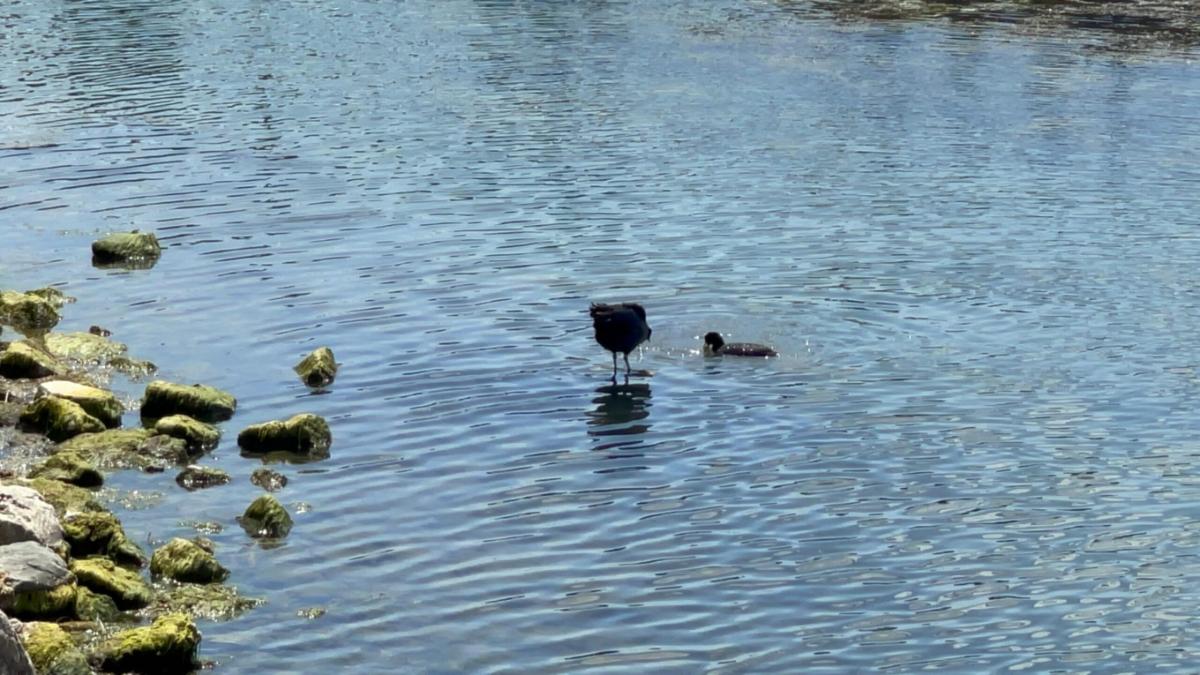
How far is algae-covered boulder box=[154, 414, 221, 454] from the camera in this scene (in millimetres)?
19188

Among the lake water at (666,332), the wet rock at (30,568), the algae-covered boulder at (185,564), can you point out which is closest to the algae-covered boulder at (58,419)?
the lake water at (666,332)

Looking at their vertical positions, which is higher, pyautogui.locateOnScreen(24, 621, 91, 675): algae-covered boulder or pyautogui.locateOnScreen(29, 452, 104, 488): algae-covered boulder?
pyautogui.locateOnScreen(24, 621, 91, 675): algae-covered boulder

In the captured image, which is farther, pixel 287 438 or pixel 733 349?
pixel 733 349

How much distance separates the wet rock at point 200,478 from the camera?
18.0 m

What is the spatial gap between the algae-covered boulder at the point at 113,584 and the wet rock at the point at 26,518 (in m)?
0.36

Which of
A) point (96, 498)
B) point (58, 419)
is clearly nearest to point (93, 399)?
point (58, 419)

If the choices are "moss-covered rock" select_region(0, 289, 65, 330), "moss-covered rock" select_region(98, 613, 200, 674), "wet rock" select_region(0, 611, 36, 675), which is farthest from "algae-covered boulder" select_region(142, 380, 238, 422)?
"wet rock" select_region(0, 611, 36, 675)

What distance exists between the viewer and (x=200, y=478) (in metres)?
18.1

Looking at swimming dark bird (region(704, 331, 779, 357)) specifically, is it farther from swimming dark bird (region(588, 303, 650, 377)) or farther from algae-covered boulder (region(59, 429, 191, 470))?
algae-covered boulder (region(59, 429, 191, 470))

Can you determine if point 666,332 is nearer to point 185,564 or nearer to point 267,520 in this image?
point 267,520

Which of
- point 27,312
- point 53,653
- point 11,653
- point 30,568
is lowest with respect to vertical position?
point 27,312

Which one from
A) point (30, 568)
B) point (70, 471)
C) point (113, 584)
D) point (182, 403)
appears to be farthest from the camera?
point (182, 403)

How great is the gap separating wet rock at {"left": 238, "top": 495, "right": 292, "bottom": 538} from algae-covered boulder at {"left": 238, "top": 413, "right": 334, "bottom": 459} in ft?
7.49

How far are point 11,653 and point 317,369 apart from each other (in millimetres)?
10330
